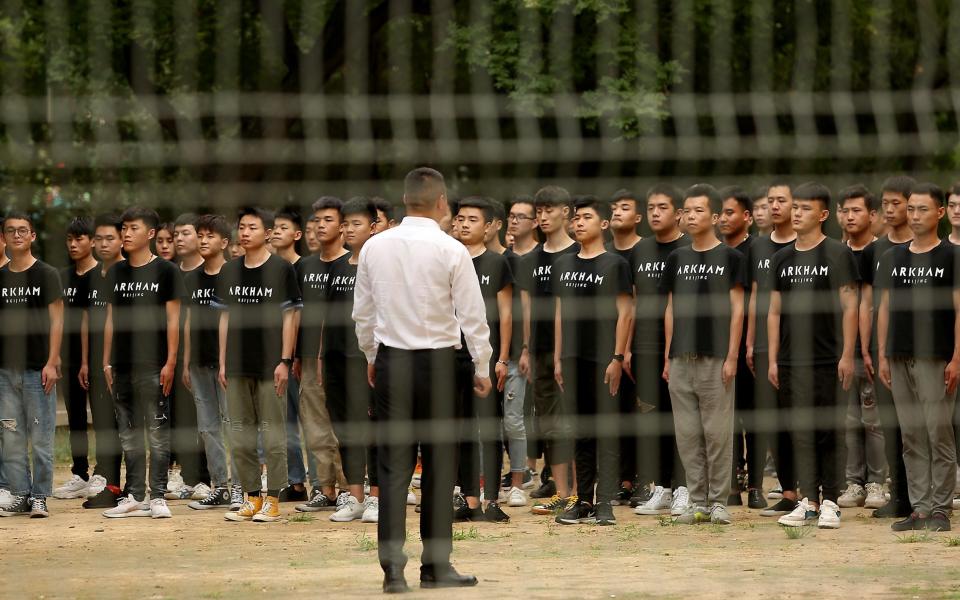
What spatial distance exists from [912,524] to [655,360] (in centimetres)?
181

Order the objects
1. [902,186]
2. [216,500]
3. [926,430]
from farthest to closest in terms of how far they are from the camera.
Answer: [216,500] < [902,186] < [926,430]

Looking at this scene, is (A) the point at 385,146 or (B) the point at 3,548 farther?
(A) the point at 385,146

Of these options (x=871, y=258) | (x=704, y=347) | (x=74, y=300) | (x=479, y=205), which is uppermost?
(x=479, y=205)

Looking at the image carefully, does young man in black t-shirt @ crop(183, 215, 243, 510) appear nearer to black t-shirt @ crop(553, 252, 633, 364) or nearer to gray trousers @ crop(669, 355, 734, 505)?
black t-shirt @ crop(553, 252, 633, 364)

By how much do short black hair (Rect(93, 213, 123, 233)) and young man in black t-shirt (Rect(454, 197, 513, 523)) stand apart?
204 cm

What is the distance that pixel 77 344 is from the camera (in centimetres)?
1026

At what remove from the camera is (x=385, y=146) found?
11.8 meters

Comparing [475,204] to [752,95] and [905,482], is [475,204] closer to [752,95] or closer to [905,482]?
[905,482]

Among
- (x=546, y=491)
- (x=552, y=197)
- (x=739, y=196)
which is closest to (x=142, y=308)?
(x=552, y=197)

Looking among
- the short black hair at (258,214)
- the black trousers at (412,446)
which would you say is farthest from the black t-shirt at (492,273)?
the black trousers at (412,446)

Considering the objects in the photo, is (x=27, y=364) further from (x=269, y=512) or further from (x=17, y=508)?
(x=269, y=512)

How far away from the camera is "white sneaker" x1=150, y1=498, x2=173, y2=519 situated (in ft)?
29.1

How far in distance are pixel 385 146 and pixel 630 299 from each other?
149 inches

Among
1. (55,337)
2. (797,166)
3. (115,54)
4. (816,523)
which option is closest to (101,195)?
(55,337)
